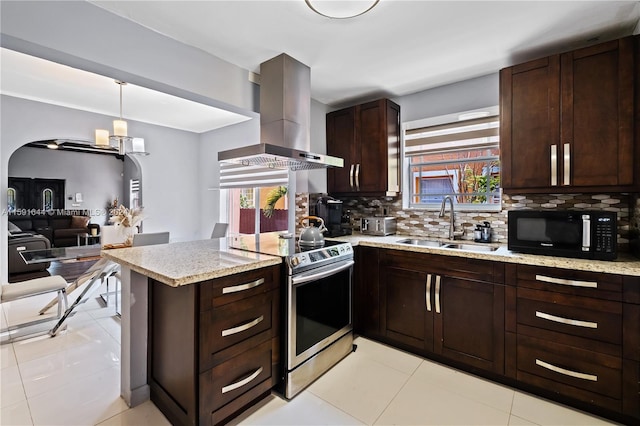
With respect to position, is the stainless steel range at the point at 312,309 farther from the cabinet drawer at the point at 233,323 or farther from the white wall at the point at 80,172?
the white wall at the point at 80,172

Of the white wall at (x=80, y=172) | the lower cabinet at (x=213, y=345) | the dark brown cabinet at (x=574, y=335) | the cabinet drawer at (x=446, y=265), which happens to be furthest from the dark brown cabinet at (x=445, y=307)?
the white wall at (x=80, y=172)

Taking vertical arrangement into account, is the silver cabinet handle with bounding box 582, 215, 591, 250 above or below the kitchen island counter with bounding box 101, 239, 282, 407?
above

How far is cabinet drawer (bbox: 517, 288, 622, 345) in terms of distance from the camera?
1.65 metres

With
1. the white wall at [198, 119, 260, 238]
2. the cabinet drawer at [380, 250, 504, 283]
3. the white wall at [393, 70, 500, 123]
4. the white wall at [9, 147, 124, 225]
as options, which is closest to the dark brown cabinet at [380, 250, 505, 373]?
the cabinet drawer at [380, 250, 504, 283]

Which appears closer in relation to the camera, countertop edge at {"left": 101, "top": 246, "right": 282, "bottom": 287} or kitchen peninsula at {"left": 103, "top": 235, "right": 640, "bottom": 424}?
countertop edge at {"left": 101, "top": 246, "right": 282, "bottom": 287}

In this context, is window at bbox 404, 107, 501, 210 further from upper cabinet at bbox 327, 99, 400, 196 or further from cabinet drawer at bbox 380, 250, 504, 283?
cabinet drawer at bbox 380, 250, 504, 283

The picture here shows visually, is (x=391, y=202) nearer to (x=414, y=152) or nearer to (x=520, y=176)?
(x=414, y=152)

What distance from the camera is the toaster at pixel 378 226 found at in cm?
304

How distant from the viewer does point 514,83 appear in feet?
7.29

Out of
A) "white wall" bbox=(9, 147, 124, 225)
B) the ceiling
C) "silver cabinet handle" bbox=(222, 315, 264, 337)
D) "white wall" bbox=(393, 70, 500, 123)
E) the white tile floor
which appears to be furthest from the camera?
"white wall" bbox=(9, 147, 124, 225)

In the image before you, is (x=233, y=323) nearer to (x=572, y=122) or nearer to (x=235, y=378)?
(x=235, y=378)

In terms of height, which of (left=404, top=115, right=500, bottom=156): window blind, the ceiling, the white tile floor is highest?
the ceiling

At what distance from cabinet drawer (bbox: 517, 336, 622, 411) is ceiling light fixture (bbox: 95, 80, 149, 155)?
4.37 meters

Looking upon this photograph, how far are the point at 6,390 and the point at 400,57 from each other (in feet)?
12.1
